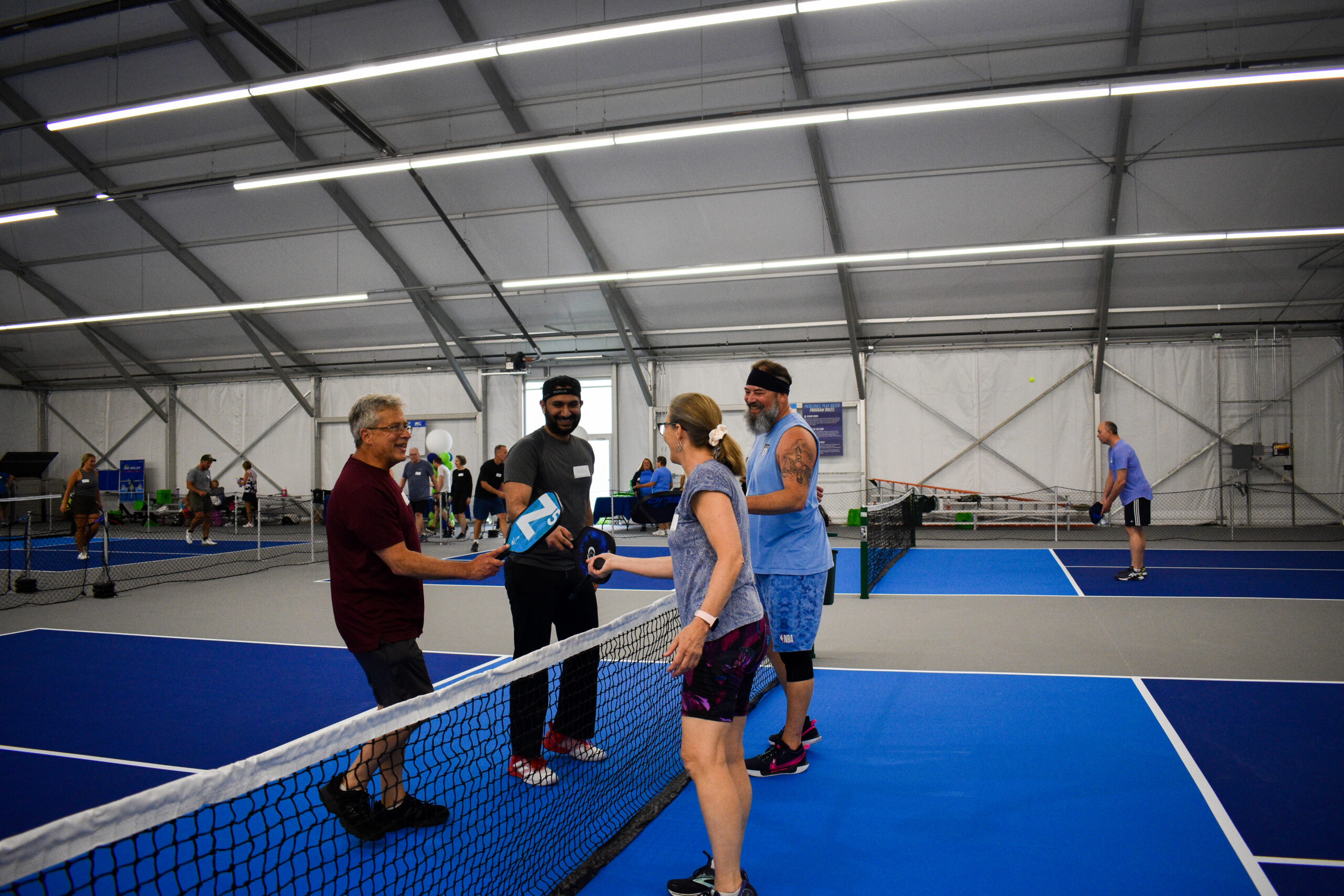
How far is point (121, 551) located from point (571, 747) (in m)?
13.2

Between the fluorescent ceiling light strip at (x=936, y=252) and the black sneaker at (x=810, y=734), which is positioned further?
the fluorescent ceiling light strip at (x=936, y=252)

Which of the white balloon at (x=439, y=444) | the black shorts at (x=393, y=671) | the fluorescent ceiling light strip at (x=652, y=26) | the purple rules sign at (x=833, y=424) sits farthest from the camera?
the purple rules sign at (x=833, y=424)

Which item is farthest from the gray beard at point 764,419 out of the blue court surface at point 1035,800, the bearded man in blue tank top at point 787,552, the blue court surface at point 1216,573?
the blue court surface at point 1216,573

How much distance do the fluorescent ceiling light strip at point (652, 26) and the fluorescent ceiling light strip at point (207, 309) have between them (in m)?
8.22

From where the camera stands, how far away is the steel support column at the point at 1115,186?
1041cm

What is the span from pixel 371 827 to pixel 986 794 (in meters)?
2.38

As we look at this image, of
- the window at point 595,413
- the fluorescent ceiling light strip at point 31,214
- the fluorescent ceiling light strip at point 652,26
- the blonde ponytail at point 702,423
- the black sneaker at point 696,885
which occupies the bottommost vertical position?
the black sneaker at point 696,885

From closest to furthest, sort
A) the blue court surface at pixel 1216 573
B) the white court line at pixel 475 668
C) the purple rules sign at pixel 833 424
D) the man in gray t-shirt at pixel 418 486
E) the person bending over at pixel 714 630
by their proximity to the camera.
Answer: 1. the person bending over at pixel 714 630
2. the white court line at pixel 475 668
3. the blue court surface at pixel 1216 573
4. the man in gray t-shirt at pixel 418 486
5. the purple rules sign at pixel 833 424

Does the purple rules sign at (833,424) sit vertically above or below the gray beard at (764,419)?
above

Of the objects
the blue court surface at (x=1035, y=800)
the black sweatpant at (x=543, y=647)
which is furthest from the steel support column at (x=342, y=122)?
the blue court surface at (x=1035, y=800)

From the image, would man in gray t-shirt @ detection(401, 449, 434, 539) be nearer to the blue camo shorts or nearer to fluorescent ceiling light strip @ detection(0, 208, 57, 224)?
fluorescent ceiling light strip @ detection(0, 208, 57, 224)

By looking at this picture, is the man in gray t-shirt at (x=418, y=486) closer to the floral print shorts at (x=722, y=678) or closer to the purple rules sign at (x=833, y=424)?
the purple rules sign at (x=833, y=424)

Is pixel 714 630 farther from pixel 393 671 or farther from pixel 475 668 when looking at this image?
pixel 475 668

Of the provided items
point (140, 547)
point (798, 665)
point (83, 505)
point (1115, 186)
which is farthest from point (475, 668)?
point (1115, 186)
